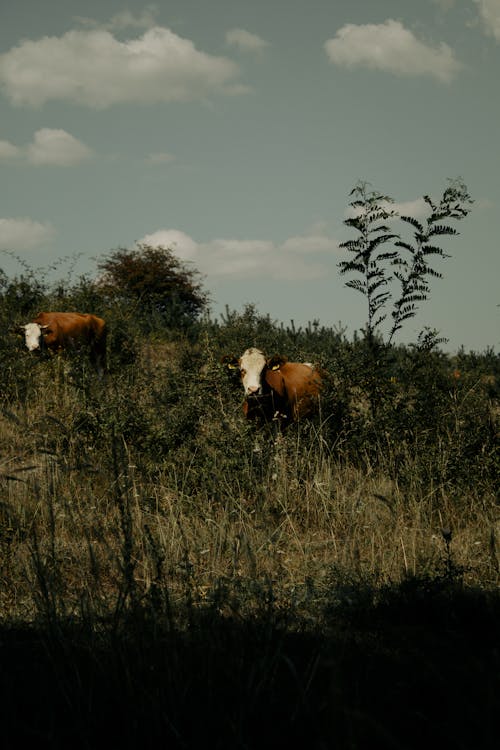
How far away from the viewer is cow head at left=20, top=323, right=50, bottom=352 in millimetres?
13141

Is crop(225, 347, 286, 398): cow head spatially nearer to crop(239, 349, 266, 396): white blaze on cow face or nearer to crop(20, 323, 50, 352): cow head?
crop(239, 349, 266, 396): white blaze on cow face

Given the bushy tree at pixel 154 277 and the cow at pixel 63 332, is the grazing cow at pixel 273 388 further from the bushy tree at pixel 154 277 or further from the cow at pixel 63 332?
the bushy tree at pixel 154 277

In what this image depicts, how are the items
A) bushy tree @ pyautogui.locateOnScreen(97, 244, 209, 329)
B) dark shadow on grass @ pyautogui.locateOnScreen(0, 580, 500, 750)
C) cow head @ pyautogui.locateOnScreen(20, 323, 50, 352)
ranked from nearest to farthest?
dark shadow on grass @ pyautogui.locateOnScreen(0, 580, 500, 750) < cow head @ pyautogui.locateOnScreen(20, 323, 50, 352) < bushy tree @ pyautogui.locateOnScreen(97, 244, 209, 329)

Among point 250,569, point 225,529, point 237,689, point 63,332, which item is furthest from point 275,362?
point 63,332

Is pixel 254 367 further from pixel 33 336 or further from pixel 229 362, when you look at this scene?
pixel 33 336

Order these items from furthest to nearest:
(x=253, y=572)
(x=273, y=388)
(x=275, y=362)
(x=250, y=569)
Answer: (x=273, y=388)
(x=275, y=362)
(x=250, y=569)
(x=253, y=572)

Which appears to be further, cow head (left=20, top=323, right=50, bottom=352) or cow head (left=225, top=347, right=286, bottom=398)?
cow head (left=20, top=323, right=50, bottom=352)

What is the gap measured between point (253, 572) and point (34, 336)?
38.2ft

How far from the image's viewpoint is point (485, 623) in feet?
11.3

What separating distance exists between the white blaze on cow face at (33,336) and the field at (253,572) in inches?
117

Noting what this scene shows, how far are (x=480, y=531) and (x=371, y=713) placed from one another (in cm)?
335

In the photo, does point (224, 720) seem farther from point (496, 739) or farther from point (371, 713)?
point (496, 739)

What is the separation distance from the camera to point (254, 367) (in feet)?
28.4

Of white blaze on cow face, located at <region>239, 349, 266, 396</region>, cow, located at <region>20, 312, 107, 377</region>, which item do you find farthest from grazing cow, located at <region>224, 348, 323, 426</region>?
cow, located at <region>20, 312, 107, 377</region>
